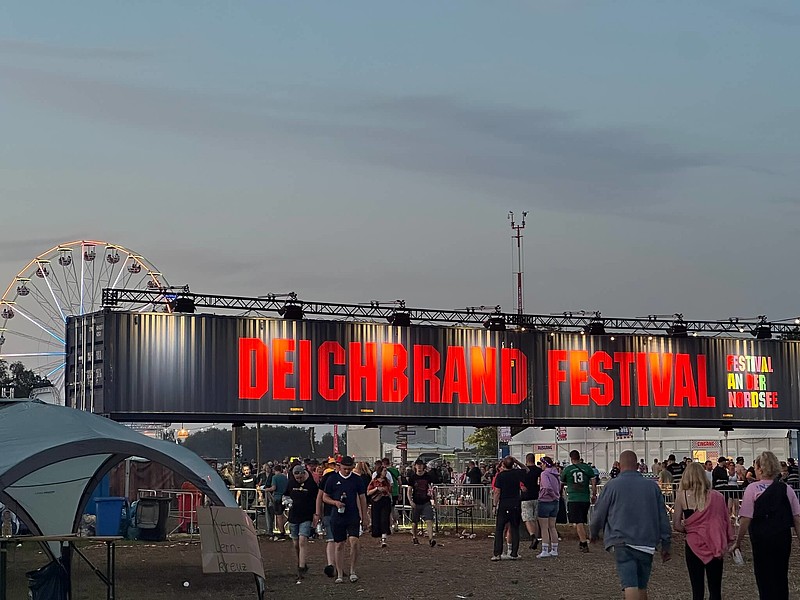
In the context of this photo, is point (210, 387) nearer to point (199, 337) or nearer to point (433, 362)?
point (199, 337)

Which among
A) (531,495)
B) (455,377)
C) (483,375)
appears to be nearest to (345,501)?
(531,495)

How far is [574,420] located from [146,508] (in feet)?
48.2

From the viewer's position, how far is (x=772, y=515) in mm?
11039

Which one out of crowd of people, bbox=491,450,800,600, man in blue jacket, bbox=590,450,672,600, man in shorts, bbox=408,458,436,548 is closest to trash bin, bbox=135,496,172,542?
man in shorts, bbox=408,458,436,548

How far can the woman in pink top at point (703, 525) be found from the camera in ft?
37.1

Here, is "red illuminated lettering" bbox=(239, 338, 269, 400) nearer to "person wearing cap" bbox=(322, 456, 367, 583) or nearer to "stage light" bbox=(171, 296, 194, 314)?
"stage light" bbox=(171, 296, 194, 314)

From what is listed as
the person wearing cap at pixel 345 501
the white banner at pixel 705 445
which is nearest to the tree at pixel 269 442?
the white banner at pixel 705 445

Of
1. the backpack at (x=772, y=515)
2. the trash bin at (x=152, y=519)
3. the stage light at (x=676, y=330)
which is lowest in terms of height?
the trash bin at (x=152, y=519)

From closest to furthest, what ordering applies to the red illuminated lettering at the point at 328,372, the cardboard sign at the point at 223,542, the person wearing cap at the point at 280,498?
the cardboard sign at the point at 223,542 < the person wearing cap at the point at 280,498 < the red illuminated lettering at the point at 328,372

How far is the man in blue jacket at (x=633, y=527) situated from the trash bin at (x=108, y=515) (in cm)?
1675

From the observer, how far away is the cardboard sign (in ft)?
47.7

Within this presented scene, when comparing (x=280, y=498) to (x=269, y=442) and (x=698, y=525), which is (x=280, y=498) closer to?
(x=698, y=525)

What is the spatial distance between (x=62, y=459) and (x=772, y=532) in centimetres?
834

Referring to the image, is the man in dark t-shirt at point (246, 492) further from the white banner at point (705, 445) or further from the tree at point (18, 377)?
the tree at point (18, 377)
